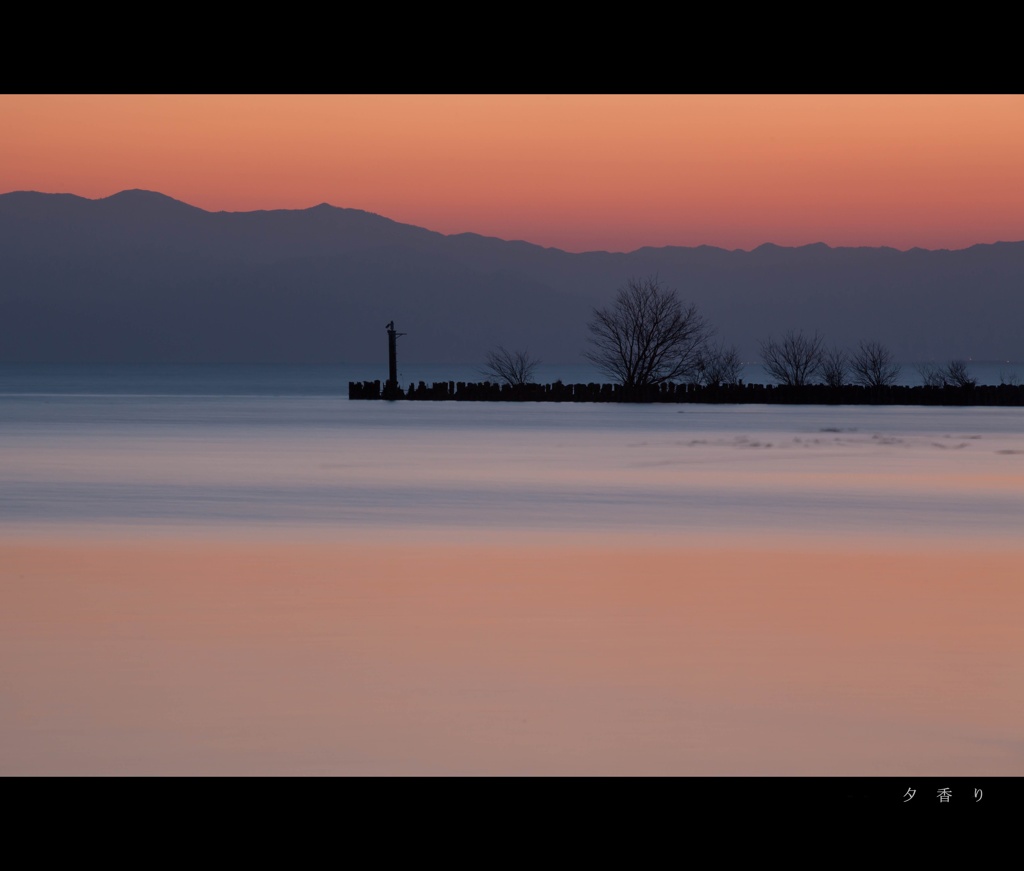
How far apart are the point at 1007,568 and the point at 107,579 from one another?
23.6 feet

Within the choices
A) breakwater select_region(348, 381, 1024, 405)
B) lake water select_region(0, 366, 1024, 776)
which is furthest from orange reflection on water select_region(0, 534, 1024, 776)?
breakwater select_region(348, 381, 1024, 405)

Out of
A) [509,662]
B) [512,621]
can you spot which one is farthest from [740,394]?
[509,662]

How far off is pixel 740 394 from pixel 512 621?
47.2m

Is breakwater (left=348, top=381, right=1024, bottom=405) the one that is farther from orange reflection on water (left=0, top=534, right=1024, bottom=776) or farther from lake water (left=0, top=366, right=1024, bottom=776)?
orange reflection on water (left=0, top=534, right=1024, bottom=776)

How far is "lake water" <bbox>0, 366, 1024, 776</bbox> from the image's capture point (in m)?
6.99

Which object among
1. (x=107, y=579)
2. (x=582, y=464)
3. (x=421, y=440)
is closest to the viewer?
(x=107, y=579)

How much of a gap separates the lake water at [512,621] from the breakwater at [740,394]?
3088cm

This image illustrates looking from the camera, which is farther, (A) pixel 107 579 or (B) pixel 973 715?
(A) pixel 107 579

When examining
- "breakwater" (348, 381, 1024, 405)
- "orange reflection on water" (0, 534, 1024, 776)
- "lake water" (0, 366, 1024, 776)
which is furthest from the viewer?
"breakwater" (348, 381, 1024, 405)

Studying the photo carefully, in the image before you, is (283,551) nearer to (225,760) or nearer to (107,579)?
(107,579)

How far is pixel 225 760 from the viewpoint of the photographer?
6.67 m

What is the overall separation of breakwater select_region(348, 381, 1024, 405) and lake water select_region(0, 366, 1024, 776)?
1216 inches
